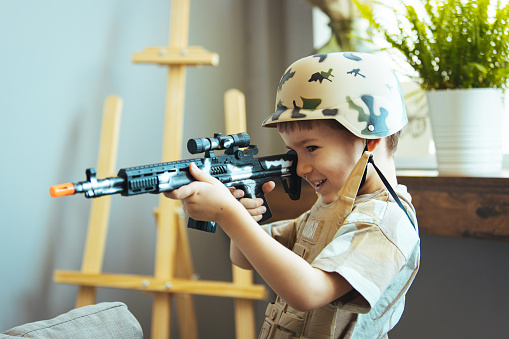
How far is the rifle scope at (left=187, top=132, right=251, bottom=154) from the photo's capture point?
0.84 metres

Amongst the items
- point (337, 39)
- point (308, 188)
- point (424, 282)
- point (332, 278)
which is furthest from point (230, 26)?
point (332, 278)

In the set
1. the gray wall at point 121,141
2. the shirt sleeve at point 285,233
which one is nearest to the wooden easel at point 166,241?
the gray wall at point 121,141

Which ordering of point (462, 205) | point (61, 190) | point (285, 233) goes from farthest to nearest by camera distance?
point (462, 205)
point (285, 233)
point (61, 190)

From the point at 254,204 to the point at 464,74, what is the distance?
771 millimetres

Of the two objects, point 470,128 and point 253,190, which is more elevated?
point 470,128

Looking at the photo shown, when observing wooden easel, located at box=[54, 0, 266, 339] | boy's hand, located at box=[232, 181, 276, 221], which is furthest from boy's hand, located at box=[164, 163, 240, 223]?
wooden easel, located at box=[54, 0, 266, 339]

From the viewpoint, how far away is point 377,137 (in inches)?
34.6

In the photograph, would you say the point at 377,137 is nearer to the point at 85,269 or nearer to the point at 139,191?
the point at 139,191

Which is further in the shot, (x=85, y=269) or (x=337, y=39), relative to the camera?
(x=337, y=39)

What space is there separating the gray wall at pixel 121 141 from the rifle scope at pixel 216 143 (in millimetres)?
770

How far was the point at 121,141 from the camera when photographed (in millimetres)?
1737

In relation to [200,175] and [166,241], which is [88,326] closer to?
[200,175]

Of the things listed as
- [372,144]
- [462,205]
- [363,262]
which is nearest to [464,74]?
[462,205]

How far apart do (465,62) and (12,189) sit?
124cm
